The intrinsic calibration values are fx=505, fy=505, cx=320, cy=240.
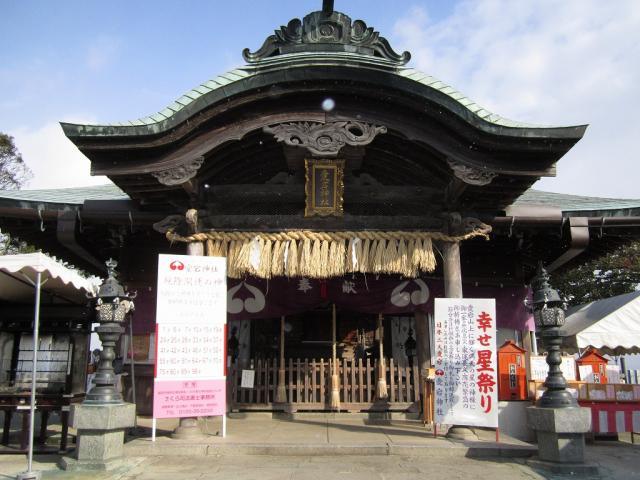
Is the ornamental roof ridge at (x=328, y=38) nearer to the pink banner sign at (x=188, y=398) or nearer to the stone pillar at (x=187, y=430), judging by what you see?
the pink banner sign at (x=188, y=398)

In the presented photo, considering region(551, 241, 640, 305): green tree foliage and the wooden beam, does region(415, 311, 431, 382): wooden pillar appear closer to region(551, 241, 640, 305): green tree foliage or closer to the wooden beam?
the wooden beam

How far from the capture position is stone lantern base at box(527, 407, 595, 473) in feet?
21.0

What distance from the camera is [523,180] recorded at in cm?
795

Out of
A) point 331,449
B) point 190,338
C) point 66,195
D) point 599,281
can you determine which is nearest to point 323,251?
point 190,338

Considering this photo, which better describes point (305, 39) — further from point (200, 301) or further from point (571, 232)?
point (571, 232)

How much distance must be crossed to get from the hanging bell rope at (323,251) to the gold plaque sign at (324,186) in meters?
0.40

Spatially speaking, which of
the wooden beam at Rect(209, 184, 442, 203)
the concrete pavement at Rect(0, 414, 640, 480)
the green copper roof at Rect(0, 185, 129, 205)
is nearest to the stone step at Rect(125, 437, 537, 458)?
the concrete pavement at Rect(0, 414, 640, 480)

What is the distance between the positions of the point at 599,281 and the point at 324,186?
83.2 ft

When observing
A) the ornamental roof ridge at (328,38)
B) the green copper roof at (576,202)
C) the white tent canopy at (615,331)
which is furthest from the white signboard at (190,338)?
the white tent canopy at (615,331)

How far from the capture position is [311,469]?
631 cm

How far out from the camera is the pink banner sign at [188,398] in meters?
7.18

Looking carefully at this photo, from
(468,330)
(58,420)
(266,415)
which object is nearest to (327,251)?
(468,330)

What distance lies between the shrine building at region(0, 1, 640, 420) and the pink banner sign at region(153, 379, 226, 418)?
1908mm

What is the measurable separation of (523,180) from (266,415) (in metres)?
6.49
